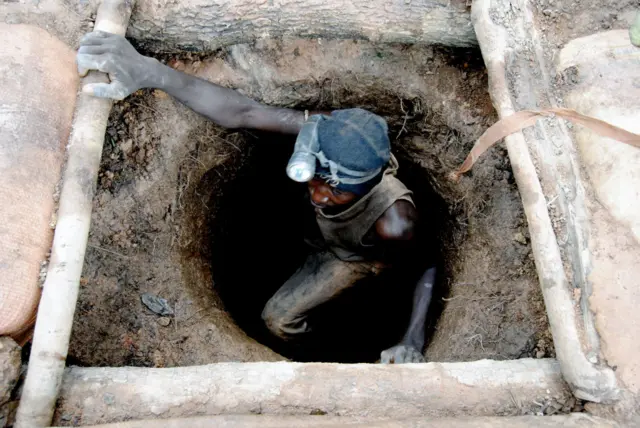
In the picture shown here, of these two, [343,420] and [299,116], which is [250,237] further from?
[343,420]

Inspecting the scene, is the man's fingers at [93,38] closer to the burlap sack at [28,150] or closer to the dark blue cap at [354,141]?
the burlap sack at [28,150]

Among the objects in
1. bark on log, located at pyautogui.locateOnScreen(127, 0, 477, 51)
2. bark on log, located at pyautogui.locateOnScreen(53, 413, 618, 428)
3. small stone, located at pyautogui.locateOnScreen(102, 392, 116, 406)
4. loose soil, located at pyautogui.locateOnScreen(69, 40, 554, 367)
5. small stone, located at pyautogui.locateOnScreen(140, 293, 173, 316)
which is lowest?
small stone, located at pyautogui.locateOnScreen(102, 392, 116, 406)

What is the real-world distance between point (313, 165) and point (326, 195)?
1.13 ft

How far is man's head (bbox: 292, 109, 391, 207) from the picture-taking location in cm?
231

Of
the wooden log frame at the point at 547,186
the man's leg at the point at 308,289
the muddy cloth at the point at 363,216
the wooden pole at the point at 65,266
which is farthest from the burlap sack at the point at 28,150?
the wooden log frame at the point at 547,186

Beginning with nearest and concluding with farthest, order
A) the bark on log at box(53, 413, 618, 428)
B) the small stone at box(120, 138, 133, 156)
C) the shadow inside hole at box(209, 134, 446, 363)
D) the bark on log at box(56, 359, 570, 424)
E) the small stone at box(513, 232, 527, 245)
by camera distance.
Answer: the bark on log at box(53, 413, 618, 428), the bark on log at box(56, 359, 570, 424), the small stone at box(513, 232, 527, 245), the small stone at box(120, 138, 133, 156), the shadow inside hole at box(209, 134, 446, 363)

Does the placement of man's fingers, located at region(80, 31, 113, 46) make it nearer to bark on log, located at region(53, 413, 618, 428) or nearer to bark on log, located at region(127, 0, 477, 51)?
Result: bark on log, located at region(127, 0, 477, 51)

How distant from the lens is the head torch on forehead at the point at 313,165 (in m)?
2.29

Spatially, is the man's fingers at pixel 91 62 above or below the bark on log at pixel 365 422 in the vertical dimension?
above

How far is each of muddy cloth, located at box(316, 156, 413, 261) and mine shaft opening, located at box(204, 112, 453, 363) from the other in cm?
35

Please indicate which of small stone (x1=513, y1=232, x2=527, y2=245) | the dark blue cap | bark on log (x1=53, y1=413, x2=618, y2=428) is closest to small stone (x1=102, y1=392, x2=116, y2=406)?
bark on log (x1=53, y1=413, x2=618, y2=428)

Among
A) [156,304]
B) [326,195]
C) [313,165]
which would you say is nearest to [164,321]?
[156,304]

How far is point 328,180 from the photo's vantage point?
2.45 metres

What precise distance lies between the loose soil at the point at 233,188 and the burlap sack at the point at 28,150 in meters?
0.45
